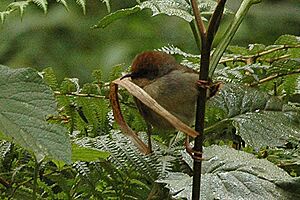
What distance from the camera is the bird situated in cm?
75

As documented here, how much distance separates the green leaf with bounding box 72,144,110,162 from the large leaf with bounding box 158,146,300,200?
2.3 inches

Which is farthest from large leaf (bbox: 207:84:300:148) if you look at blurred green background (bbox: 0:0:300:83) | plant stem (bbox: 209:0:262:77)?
blurred green background (bbox: 0:0:300:83)

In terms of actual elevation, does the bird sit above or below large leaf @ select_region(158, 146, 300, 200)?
above

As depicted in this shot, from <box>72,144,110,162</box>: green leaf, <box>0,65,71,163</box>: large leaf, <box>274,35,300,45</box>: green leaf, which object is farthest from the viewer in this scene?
<box>274,35,300,45</box>: green leaf

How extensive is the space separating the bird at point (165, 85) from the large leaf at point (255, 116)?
3cm

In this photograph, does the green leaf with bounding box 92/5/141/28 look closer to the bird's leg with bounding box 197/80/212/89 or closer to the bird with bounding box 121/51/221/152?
the bird with bounding box 121/51/221/152

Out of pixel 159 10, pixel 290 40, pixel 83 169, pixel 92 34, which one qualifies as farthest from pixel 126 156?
pixel 92 34

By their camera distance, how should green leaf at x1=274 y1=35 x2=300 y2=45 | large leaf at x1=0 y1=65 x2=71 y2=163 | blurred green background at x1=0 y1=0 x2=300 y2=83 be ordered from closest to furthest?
1. large leaf at x1=0 y1=65 x2=71 y2=163
2. green leaf at x1=274 y1=35 x2=300 y2=45
3. blurred green background at x1=0 y1=0 x2=300 y2=83

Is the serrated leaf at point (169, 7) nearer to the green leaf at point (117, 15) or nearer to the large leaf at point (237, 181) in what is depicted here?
the green leaf at point (117, 15)

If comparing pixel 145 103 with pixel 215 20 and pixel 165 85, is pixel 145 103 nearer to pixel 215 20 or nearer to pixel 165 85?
pixel 215 20

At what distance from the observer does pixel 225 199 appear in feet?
2.17

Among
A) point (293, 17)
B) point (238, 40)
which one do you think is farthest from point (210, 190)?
point (293, 17)

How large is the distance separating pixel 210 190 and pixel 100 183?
0.17 meters

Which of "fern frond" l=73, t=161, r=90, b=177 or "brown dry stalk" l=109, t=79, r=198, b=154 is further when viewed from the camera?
"fern frond" l=73, t=161, r=90, b=177
